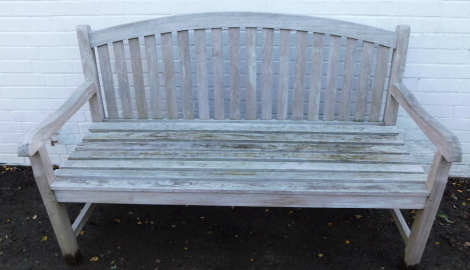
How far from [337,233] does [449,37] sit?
5.02ft

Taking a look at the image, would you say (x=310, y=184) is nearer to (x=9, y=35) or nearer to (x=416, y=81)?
(x=416, y=81)

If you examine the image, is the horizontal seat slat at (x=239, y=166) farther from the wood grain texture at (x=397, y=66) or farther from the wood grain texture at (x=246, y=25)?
the wood grain texture at (x=246, y=25)

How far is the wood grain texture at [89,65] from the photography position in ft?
7.73

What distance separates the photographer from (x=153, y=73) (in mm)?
2459

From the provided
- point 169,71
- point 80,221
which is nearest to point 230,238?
point 80,221

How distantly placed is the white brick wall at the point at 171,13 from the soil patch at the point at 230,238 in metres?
0.65

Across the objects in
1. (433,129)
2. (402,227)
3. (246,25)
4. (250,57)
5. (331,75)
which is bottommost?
(402,227)

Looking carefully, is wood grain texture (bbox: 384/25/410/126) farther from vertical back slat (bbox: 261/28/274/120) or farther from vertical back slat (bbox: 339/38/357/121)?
vertical back slat (bbox: 261/28/274/120)

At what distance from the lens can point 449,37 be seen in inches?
102

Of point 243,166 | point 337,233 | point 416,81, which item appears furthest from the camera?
point 416,81

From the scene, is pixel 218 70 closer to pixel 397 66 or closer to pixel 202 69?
pixel 202 69

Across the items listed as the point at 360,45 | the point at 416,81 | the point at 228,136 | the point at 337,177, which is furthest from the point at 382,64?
the point at 228,136

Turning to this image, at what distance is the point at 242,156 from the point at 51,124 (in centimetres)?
101

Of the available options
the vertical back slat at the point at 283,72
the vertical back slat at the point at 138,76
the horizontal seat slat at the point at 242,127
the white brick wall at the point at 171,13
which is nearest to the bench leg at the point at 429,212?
the horizontal seat slat at the point at 242,127
